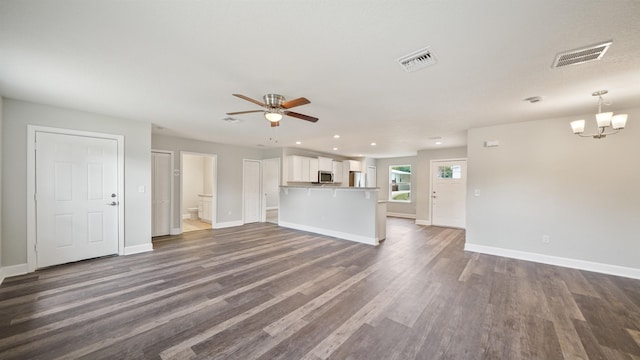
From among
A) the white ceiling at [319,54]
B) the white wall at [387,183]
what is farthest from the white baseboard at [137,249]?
the white wall at [387,183]

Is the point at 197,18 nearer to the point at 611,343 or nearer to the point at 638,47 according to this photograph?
the point at 638,47

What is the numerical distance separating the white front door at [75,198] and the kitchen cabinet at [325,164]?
5.59 m

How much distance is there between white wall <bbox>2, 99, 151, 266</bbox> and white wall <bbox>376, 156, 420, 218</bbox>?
720 cm

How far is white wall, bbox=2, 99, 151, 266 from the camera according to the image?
332 centimetres

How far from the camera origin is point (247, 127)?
4855 millimetres

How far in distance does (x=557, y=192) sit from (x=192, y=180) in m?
9.96

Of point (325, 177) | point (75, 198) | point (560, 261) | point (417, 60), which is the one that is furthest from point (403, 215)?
point (75, 198)

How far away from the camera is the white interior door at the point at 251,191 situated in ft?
24.5

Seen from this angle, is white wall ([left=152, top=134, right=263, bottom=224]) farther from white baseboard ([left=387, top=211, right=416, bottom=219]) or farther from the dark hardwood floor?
white baseboard ([left=387, top=211, right=416, bottom=219])

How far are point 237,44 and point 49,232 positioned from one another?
4.37 meters

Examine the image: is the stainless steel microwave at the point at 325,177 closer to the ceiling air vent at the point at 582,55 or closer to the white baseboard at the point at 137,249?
the white baseboard at the point at 137,249

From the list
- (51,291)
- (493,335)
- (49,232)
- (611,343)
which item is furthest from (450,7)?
(49,232)

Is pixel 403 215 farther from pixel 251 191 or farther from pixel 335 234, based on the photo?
pixel 251 191

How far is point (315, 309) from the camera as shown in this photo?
8.21 feet
